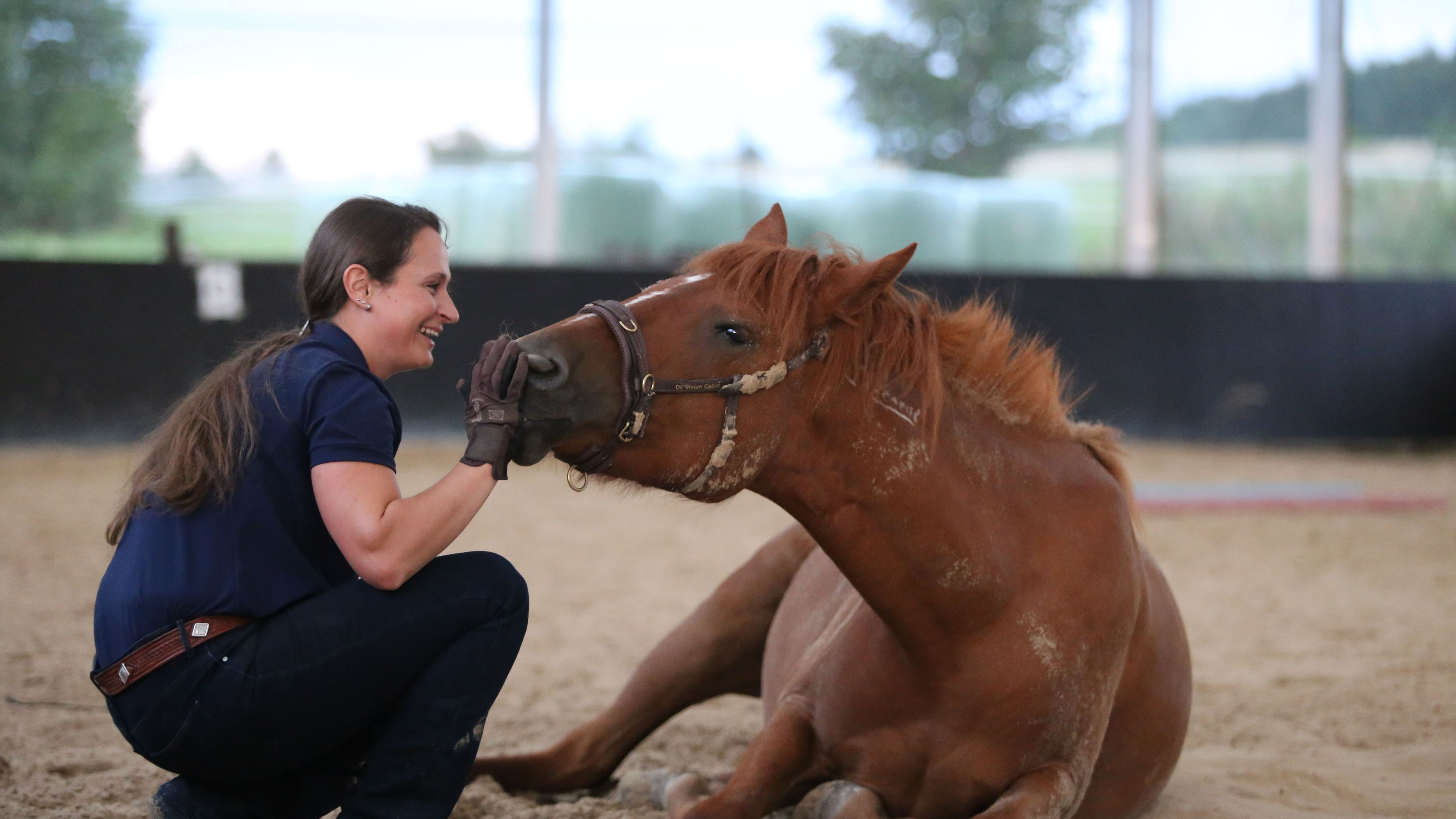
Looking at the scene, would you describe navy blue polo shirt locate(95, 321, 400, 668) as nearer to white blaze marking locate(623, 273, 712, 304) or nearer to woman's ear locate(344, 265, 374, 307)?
woman's ear locate(344, 265, 374, 307)

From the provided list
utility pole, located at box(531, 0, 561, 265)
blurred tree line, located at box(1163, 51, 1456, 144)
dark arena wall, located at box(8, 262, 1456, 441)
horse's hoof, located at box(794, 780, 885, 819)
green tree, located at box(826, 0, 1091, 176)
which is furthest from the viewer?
green tree, located at box(826, 0, 1091, 176)

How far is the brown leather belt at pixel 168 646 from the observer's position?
1.66 metres

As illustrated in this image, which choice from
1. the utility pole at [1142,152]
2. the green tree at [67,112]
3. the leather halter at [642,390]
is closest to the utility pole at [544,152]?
the green tree at [67,112]

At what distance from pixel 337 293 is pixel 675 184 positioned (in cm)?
1055

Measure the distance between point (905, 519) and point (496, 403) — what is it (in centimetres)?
69

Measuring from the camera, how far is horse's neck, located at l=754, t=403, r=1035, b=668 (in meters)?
1.79

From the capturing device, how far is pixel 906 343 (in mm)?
1851

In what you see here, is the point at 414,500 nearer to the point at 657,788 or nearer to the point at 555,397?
the point at 555,397

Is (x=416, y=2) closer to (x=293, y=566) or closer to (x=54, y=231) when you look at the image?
Result: (x=54, y=231)

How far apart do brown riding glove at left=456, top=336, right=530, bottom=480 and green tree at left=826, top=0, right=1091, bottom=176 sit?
11.9 metres

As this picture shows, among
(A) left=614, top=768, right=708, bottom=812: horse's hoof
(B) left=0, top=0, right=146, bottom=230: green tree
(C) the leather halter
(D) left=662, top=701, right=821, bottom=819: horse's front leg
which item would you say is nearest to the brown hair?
(C) the leather halter

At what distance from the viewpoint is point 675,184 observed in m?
12.1

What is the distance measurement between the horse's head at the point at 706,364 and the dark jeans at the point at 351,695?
0.31 meters

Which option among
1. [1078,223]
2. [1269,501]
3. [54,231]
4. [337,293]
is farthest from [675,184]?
[337,293]
